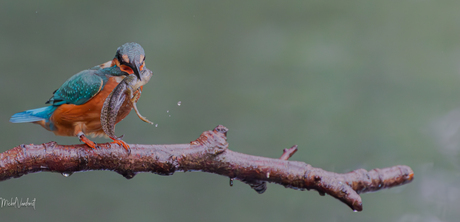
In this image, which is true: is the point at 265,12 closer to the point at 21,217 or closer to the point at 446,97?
the point at 446,97

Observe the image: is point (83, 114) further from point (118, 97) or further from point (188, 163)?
point (188, 163)

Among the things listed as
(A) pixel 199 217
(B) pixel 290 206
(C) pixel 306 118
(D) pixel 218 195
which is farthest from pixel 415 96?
(A) pixel 199 217

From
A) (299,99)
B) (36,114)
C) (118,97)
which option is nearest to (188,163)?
(118,97)

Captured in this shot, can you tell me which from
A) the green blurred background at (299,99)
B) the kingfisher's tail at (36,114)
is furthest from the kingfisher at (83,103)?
the green blurred background at (299,99)

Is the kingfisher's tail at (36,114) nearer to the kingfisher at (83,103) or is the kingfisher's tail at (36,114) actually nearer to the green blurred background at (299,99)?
the kingfisher at (83,103)

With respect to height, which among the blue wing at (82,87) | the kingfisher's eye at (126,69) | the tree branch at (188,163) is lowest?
the tree branch at (188,163)
